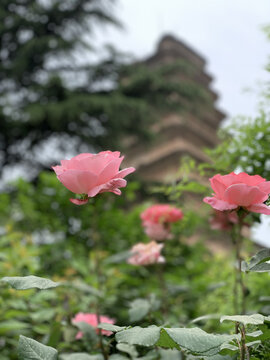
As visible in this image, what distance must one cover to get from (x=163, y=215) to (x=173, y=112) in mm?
8439

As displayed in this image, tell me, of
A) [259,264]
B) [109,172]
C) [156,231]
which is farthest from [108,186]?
[156,231]

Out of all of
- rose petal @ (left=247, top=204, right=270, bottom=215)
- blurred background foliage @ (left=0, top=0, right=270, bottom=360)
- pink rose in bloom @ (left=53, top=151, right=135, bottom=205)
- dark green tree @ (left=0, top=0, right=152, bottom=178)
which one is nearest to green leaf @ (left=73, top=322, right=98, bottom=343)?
pink rose in bloom @ (left=53, top=151, right=135, bottom=205)

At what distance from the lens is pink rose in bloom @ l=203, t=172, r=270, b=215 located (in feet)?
2.48

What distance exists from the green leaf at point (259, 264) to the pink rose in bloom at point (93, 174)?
0.27 metres

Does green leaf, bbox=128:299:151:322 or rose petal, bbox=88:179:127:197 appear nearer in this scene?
rose petal, bbox=88:179:127:197

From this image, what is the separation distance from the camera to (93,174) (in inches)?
30.8

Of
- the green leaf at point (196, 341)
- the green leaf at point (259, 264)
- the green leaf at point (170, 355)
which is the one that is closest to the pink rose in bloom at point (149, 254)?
the green leaf at point (170, 355)

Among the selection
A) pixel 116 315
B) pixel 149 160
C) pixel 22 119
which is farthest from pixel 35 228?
pixel 149 160

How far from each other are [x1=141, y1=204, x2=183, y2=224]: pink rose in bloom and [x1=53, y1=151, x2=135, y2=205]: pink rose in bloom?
2.44 ft

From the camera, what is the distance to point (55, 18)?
7348 mm

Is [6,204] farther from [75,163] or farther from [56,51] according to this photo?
[56,51]

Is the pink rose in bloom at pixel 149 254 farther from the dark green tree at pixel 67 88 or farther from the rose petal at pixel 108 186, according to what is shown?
the dark green tree at pixel 67 88

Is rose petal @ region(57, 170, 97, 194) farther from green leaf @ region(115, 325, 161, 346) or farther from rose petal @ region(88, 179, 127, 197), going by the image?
green leaf @ region(115, 325, 161, 346)

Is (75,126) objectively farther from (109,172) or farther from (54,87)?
(109,172)
